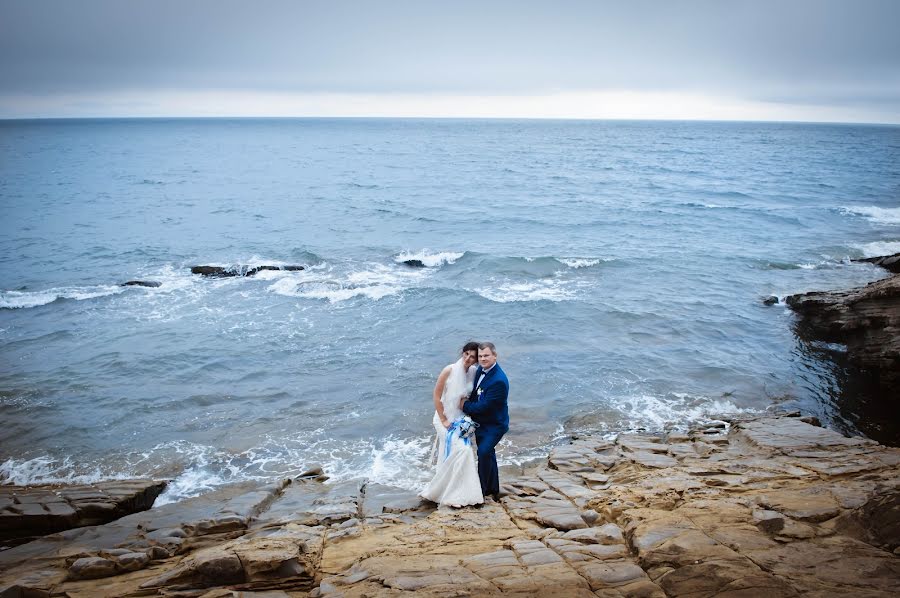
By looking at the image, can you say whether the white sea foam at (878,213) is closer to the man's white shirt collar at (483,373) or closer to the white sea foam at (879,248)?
the white sea foam at (879,248)

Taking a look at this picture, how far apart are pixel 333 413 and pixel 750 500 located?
35.0 ft

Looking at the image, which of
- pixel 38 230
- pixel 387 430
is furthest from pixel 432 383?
pixel 38 230

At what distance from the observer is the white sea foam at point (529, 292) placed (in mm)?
24319

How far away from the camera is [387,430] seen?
1444 centimetres

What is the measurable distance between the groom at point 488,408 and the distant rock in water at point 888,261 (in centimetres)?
2645

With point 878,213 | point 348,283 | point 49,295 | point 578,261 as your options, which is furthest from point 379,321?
point 878,213

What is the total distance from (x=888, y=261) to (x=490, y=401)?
2811 cm

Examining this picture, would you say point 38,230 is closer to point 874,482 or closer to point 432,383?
point 432,383

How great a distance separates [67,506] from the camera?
398 inches

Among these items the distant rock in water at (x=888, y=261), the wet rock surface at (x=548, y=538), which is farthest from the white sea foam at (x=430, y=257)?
the distant rock in water at (x=888, y=261)

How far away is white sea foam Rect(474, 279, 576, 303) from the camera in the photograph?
2432 centimetres

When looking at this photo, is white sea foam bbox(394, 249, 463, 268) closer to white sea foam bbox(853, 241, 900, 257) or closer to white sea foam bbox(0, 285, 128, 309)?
white sea foam bbox(0, 285, 128, 309)

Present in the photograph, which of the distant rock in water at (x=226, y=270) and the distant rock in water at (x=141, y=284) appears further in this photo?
the distant rock in water at (x=226, y=270)

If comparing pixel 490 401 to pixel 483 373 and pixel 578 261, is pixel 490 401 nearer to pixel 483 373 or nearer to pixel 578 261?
pixel 483 373
